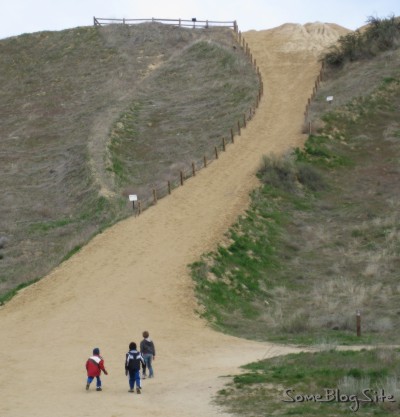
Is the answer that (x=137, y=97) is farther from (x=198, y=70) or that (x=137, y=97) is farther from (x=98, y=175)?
(x=98, y=175)

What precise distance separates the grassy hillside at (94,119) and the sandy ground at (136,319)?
2.11 meters

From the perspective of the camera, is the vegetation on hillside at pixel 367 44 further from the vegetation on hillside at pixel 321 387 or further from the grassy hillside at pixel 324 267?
the vegetation on hillside at pixel 321 387

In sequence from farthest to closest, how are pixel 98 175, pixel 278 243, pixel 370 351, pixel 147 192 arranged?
pixel 98 175
pixel 147 192
pixel 278 243
pixel 370 351

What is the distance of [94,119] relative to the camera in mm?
59000

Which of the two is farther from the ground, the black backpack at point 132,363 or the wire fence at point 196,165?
the wire fence at point 196,165

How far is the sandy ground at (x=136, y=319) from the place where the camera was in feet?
61.1

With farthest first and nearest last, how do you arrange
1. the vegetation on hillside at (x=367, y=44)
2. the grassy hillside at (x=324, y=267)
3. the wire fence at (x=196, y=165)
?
the vegetation on hillside at (x=367, y=44) → the wire fence at (x=196, y=165) → the grassy hillside at (x=324, y=267)

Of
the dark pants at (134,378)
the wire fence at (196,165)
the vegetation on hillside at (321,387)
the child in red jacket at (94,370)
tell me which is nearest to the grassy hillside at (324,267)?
the vegetation on hillside at (321,387)

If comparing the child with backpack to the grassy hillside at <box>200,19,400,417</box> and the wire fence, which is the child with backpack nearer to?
the grassy hillside at <box>200,19,400,417</box>

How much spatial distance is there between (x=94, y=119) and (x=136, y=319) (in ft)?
112

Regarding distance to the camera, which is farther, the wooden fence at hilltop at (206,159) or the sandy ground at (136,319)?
the wooden fence at hilltop at (206,159)

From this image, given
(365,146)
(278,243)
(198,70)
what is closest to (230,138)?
(365,146)

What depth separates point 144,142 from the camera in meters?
53.4

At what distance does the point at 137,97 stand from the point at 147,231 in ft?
97.1
